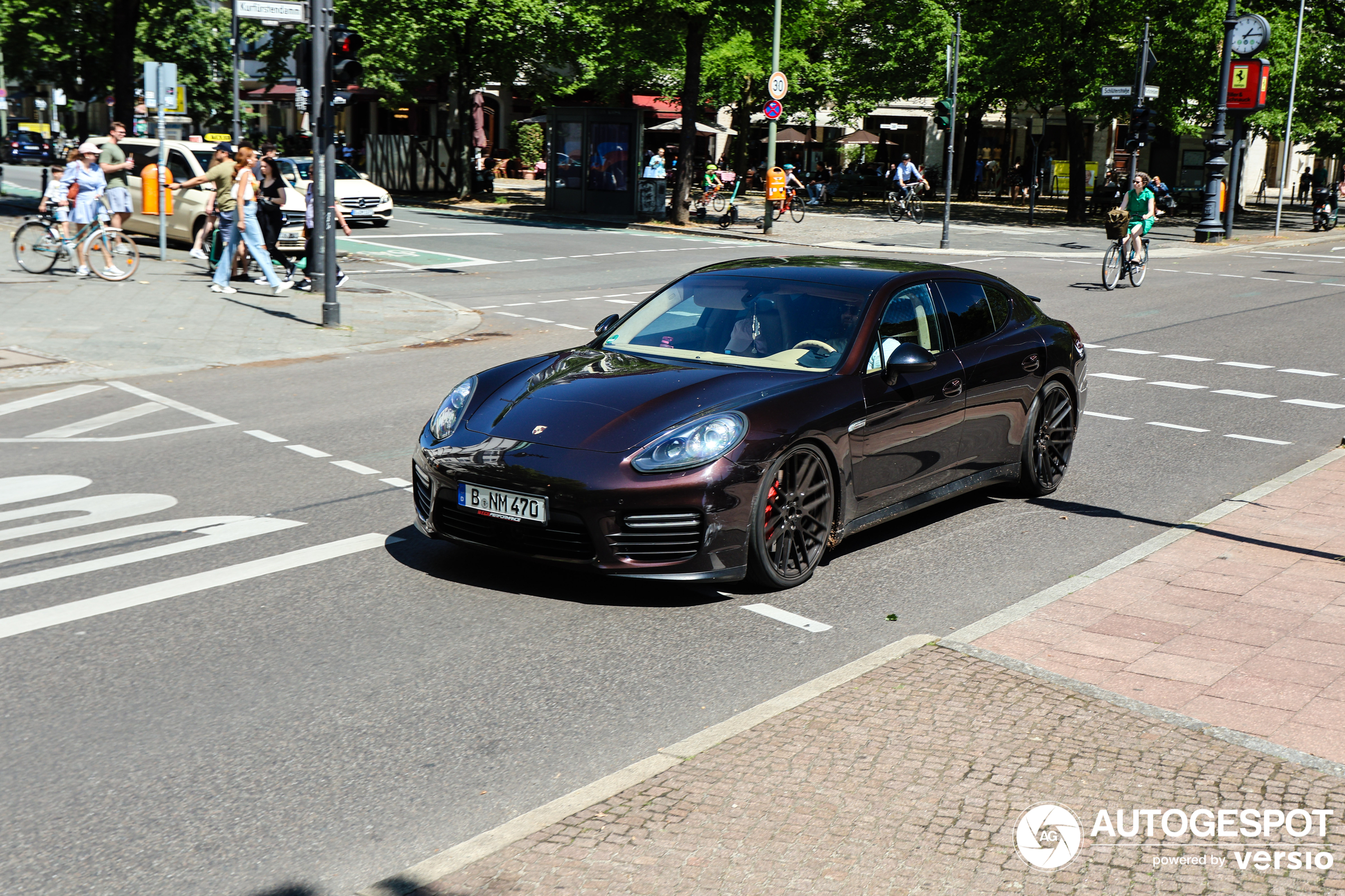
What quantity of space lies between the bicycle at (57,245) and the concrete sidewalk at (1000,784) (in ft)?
52.4

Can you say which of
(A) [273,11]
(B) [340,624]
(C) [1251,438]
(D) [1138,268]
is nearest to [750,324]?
(B) [340,624]

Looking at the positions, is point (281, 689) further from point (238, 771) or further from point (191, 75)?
point (191, 75)

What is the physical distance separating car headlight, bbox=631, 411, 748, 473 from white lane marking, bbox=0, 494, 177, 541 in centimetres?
322

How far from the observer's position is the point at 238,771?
4137 millimetres

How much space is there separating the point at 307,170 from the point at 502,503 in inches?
1023

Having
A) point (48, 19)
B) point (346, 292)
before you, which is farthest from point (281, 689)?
point (48, 19)

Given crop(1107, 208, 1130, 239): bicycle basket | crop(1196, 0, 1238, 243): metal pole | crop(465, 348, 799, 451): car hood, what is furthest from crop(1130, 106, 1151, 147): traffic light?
crop(465, 348, 799, 451): car hood

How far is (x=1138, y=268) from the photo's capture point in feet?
71.5

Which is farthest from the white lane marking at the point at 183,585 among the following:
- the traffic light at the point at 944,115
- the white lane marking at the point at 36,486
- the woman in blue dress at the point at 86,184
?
the traffic light at the point at 944,115

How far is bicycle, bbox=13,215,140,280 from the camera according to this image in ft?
59.6

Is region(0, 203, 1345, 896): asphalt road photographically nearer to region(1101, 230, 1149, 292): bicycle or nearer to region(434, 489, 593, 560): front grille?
region(434, 489, 593, 560): front grille

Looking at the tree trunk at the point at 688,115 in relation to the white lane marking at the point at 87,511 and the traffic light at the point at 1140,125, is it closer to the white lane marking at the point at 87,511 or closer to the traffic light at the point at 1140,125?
the traffic light at the point at 1140,125

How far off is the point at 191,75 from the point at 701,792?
57.0 meters

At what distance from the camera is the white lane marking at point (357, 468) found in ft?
27.4
